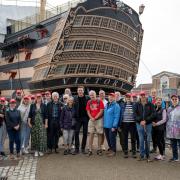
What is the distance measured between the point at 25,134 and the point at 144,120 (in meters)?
3.27

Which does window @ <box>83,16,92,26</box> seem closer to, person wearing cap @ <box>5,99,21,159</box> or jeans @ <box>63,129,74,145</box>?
jeans @ <box>63,129,74,145</box>

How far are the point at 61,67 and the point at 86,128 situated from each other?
52.4 ft

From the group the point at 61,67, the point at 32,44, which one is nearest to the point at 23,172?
the point at 61,67

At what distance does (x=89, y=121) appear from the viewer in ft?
30.7

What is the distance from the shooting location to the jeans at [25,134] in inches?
367

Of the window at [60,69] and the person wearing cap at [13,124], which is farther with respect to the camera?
the window at [60,69]

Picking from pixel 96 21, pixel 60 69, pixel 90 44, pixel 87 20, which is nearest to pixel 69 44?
pixel 90 44

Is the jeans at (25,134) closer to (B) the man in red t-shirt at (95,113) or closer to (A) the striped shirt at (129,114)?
(B) the man in red t-shirt at (95,113)

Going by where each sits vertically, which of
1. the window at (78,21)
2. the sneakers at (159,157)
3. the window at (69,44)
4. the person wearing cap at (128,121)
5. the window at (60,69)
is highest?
the window at (78,21)

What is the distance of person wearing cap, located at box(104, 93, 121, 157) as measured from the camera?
8883 mm

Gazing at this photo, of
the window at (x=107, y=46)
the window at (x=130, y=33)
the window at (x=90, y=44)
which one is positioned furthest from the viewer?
the window at (x=130, y=33)

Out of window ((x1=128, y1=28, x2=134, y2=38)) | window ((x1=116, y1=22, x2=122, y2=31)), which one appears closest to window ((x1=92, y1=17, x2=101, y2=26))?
window ((x1=116, y1=22, x2=122, y2=31))

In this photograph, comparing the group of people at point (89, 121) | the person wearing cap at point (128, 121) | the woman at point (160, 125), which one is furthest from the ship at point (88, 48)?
the woman at point (160, 125)

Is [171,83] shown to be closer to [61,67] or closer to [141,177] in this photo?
[61,67]
